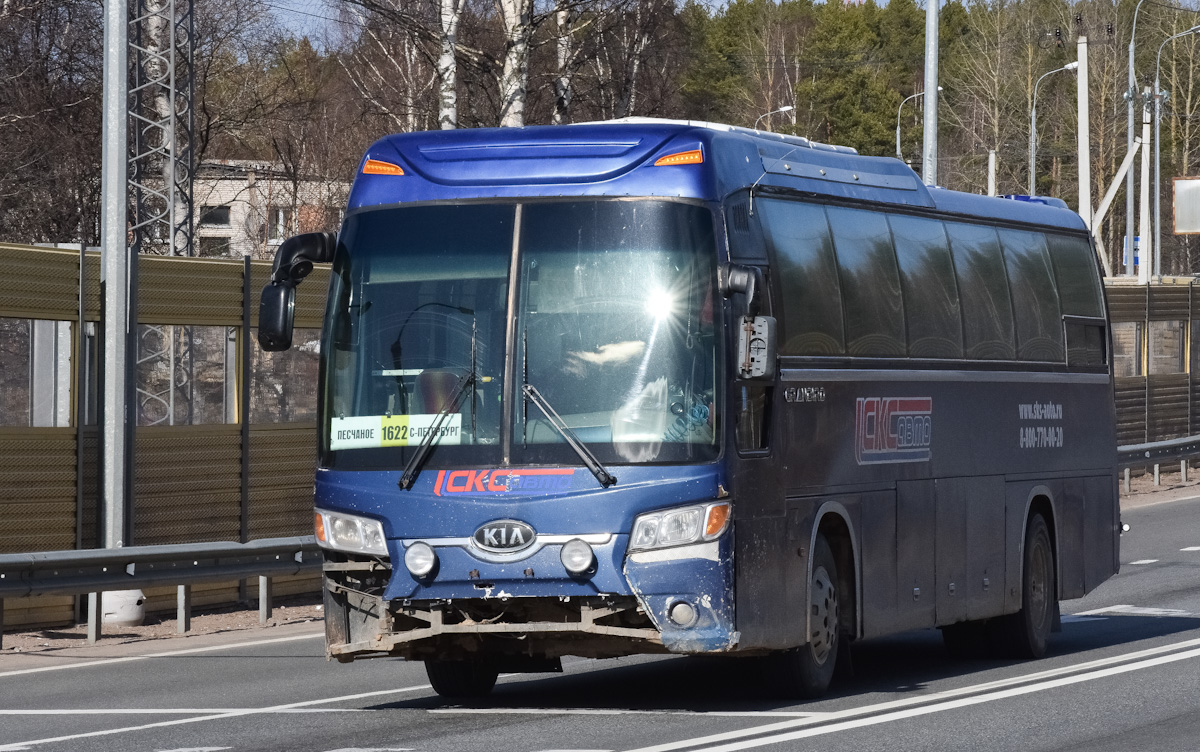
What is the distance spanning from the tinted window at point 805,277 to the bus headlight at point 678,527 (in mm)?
1316

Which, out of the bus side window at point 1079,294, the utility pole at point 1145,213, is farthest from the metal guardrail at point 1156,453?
the utility pole at point 1145,213

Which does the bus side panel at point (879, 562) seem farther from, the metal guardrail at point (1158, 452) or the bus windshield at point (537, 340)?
the metal guardrail at point (1158, 452)

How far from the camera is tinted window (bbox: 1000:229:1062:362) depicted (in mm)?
14422

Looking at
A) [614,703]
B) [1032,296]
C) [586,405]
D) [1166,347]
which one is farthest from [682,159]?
[1166,347]

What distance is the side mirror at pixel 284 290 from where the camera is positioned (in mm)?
10352

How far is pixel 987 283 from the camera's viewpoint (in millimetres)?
13961

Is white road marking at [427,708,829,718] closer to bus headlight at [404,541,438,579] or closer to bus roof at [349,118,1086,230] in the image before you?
bus headlight at [404,541,438,579]

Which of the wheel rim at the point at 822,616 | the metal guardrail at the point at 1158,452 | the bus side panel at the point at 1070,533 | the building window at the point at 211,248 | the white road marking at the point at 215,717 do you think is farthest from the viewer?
the building window at the point at 211,248

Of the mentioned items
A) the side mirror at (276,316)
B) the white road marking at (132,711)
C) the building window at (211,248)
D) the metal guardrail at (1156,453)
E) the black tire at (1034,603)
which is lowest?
the white road marking at (132,711)

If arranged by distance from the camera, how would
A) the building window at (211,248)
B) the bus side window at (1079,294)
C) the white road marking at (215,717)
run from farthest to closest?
the building window at (211,248), the bus side window at (1079,294), the white road marking at (215,717)

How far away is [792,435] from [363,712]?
106 inches

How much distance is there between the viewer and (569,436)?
9.91 metres

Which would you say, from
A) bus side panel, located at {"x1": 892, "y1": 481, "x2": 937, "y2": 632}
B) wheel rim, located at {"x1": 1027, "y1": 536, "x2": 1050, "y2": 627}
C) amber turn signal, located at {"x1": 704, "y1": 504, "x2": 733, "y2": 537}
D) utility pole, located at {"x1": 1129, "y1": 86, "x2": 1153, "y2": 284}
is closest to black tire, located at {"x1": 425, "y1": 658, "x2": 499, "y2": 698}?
amber turn signal, located at {"x1": 704, "y1": 504, "x2": 733, "y2": 537}

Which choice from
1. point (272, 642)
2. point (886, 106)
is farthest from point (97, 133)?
point (886, 106)
